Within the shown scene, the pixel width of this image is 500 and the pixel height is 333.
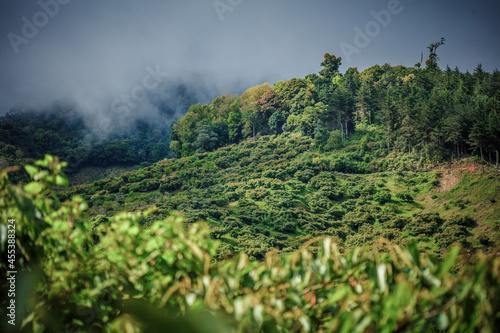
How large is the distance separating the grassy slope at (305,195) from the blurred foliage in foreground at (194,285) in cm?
1043

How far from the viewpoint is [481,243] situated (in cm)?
1144

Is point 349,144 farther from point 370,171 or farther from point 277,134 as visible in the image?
point 277,134

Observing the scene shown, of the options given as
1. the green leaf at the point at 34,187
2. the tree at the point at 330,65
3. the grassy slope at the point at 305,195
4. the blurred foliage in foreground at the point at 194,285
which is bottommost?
the grassy slope at the point at 305,195

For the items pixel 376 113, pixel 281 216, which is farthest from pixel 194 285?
pixel 376 113

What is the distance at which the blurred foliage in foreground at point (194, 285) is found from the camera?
3.01ft

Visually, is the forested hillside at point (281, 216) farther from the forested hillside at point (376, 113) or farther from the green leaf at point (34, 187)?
the forested hillside at point (376, 113)

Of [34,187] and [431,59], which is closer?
[34,187]

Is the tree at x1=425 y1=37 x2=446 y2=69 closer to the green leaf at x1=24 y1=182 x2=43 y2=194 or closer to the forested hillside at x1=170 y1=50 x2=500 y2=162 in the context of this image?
the forested hillside at x1=170 y1=50 x2=500 y2=162

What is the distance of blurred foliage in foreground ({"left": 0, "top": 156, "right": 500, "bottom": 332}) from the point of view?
0.92 m

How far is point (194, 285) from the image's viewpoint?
1.26 meters

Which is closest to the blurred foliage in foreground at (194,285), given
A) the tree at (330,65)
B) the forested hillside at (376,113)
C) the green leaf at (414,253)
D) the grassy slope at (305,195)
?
the green leaf at (414,253)

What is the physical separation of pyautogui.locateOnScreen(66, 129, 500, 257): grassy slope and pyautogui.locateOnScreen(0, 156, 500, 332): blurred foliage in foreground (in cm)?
1043

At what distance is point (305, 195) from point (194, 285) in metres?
19.1

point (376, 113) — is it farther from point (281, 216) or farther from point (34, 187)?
point (34, 187)
